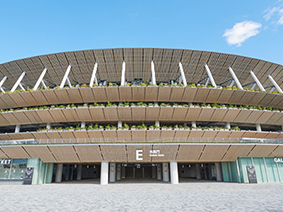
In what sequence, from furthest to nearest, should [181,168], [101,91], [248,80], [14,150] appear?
[181,168]
[248,80]
[101,91]
[14,150]

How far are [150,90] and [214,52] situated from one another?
15162 mm

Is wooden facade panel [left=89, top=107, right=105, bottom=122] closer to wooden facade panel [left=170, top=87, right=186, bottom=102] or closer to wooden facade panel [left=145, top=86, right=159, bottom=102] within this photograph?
wooden facade panel [left=145, top=86, right=159, bottom=102]

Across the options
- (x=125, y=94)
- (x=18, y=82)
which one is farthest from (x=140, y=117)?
(x=18, y=82)

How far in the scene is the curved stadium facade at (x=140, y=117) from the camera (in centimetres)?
2202

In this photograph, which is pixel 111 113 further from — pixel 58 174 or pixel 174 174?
pixel 174 174

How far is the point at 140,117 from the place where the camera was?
2880 centimetres

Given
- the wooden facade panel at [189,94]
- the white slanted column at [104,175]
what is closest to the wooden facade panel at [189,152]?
the white slanted column at [104,175]

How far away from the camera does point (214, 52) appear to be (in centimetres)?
3309

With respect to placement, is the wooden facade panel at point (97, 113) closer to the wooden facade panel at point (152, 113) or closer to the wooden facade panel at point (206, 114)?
the wooden facade panel at point (152, 113)

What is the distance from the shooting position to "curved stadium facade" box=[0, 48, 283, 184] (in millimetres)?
22016

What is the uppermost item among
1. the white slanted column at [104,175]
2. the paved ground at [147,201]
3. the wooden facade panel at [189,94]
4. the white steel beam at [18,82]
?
the white steel beam at [18,82]

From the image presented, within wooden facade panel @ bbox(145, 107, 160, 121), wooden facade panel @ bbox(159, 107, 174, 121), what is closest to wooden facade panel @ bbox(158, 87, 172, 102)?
wooden facade panel @ bbox(159, 107, 174, 121)

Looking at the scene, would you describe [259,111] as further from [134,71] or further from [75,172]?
[75,172]

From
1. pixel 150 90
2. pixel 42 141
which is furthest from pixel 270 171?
pixel 42 141
